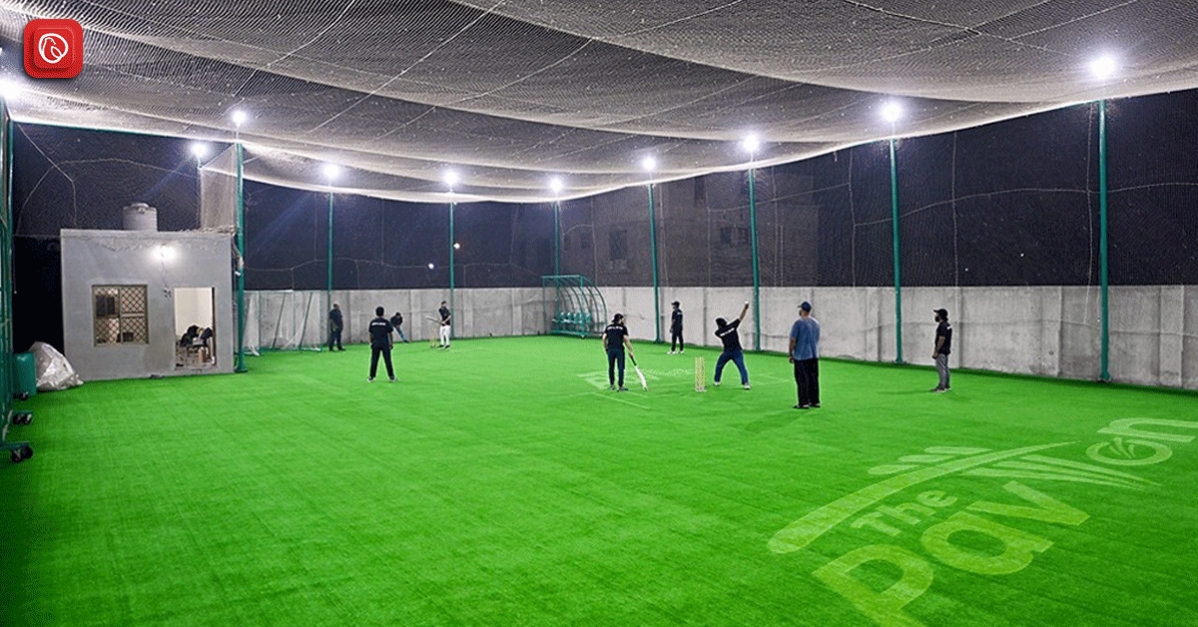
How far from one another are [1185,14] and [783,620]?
7.91 m

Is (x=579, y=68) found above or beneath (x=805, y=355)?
above

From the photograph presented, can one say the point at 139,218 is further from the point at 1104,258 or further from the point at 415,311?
the point at 1104,258

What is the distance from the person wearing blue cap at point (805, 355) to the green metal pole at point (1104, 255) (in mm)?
6268

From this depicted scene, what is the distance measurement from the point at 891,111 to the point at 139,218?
16246mm

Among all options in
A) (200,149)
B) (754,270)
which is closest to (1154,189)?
(754,270)

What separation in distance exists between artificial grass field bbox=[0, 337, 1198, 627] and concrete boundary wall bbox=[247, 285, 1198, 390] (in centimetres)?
157

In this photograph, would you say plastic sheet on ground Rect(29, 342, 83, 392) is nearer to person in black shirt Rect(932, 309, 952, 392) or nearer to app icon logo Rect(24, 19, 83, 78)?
app icon logo Rect(24, 19, 83, 78)

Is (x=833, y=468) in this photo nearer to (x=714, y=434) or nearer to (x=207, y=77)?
(x=714, y=434)

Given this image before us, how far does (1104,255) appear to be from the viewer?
14617 mm

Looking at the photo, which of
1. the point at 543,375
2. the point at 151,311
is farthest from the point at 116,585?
the point at 151,311

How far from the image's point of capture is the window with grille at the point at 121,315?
17.5m

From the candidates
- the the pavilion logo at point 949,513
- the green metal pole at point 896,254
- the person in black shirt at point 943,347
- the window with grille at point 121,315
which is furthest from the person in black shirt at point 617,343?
the window with grille at point 121,315

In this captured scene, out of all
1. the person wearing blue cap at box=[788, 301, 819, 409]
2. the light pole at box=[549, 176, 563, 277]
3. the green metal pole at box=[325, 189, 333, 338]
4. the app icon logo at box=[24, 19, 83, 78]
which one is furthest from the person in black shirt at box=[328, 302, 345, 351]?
the person wearing blue cap at box=[788, 301, 819, 409]

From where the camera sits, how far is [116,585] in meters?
5.17
